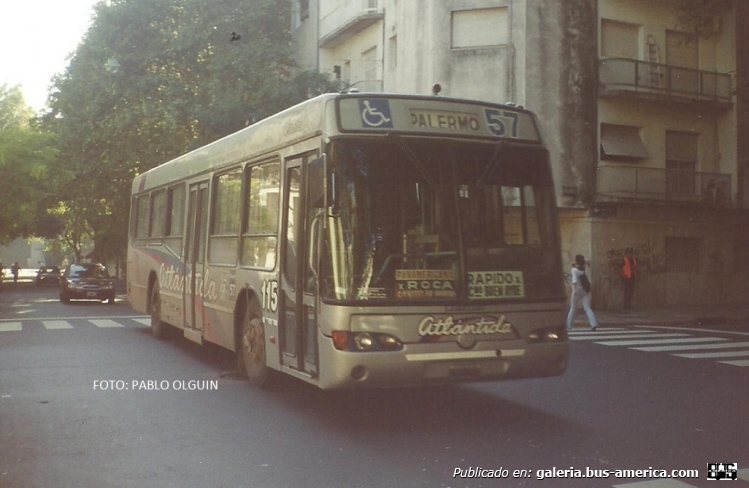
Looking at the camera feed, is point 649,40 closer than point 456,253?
No

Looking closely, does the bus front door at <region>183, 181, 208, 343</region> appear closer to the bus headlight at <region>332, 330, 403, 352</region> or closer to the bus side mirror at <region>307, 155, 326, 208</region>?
the bus side mirror at <region>307, 155, 326, 208</region>

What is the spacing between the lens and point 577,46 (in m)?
27.6

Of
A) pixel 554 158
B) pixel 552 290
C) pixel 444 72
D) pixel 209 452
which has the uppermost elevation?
pixel 444 72

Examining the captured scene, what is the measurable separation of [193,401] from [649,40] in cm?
2405

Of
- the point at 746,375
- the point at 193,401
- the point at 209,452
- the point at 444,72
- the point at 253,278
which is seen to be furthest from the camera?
the point at 444,72

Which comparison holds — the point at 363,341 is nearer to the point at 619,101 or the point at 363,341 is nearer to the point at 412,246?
the point at 412,246

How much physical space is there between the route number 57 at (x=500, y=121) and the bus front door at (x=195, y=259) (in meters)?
5.08

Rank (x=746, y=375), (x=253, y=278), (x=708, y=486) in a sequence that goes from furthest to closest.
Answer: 1. (x=746, y=375)
2. (x=253, y=278)
3. (x=708, y=486)

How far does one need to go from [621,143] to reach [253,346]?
69.6 ft

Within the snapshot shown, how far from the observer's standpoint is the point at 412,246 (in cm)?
748

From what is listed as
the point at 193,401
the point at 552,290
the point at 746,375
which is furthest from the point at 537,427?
the point at 746,375

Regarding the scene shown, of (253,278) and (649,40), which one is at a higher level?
(649,40)

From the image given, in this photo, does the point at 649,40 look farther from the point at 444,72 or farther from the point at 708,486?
the point at 708,486

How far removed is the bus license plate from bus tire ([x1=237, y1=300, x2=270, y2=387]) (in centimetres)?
261
